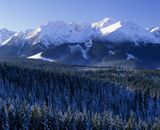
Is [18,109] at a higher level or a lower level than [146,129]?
higher

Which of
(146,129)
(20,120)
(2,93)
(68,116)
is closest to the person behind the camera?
(20,120)

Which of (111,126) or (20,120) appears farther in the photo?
(111,126)

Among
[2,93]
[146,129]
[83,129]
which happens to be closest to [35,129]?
[83,129]

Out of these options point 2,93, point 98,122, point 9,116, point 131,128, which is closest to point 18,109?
point 9,116

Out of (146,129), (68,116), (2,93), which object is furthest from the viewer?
(2,93)

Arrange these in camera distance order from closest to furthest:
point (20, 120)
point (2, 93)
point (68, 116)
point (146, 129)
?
point (20, 120)
point (68, 116)
point (146, 129)
point (2, 93)

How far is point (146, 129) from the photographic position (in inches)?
5069

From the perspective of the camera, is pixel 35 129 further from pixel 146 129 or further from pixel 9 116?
pixel 146 129

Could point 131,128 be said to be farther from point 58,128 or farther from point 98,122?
point 58,128

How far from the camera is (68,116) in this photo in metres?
121

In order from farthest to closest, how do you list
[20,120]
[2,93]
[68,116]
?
[2,93] < [68,116] < [20,120]

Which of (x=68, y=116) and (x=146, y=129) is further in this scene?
(x=146, y=129)

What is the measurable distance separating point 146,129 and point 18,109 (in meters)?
37.1

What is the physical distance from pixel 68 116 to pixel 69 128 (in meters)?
3.77
